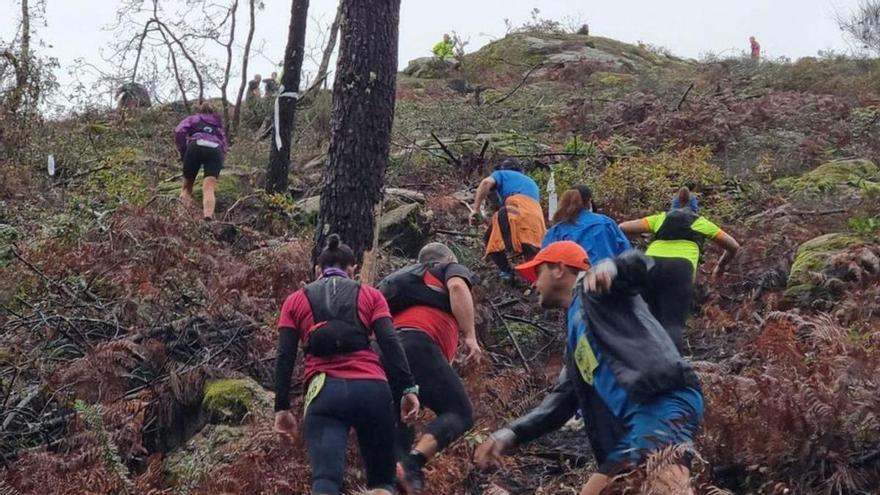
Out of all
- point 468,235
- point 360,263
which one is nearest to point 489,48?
point 468,235

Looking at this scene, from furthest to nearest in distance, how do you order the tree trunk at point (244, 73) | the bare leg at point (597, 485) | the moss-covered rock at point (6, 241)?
1. the tree trunk at point (244, 73)
2. the moss-covered rock at point (6, 241)
3. the bare leg at point (597, 485)

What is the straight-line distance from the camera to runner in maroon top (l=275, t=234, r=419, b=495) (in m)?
5.40

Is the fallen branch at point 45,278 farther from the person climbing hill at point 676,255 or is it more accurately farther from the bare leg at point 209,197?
the person climbing hill at point 676,255

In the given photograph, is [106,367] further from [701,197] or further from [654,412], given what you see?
[701,197]

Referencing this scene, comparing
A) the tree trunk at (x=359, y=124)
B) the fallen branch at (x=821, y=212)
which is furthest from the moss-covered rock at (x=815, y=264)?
the tree trunk at (x=359, y=124)

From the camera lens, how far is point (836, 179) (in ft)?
44.5

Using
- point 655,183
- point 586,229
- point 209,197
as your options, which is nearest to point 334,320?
point 586,229

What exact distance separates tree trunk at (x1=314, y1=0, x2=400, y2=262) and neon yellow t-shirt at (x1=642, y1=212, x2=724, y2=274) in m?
2.36

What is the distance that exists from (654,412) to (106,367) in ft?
15.9

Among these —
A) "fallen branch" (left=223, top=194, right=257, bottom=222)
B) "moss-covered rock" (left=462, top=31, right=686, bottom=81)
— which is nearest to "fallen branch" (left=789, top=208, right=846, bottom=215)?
"fallen branch" (left=223, top=194, right=257, bottom=222)

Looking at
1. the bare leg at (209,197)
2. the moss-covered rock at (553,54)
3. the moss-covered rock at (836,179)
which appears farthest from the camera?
the moss-covered rock at (553,54)

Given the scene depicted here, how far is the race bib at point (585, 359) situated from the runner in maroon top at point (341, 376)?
1.36 meters

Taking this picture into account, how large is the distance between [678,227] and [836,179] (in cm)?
615

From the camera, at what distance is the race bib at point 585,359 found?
14.6 ft
